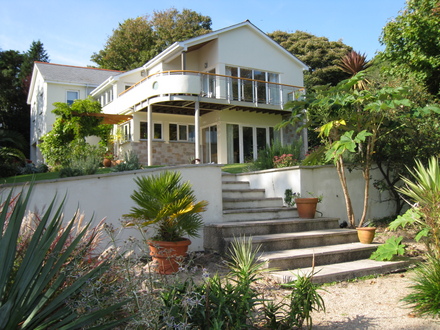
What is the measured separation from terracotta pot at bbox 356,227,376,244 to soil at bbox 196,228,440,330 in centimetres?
111

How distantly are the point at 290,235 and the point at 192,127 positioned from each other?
1557cm

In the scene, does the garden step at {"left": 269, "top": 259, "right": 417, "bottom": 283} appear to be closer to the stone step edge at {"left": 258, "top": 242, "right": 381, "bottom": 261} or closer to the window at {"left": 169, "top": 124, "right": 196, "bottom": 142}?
the stone step edge at {"left": 258, "top": 242, "right": 381, "bottom": 261}

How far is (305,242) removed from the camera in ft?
22.5

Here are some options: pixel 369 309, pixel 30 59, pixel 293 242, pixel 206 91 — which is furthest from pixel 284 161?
pixel 30 59

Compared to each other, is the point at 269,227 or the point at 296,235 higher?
the point at 269,227

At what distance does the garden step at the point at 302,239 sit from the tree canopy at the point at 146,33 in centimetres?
2976

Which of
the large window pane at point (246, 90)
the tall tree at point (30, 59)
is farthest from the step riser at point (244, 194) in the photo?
the tall tree at point (30, 59)

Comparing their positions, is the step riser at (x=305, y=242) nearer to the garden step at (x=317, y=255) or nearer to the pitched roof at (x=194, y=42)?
the garden step at (x=317, y=255)

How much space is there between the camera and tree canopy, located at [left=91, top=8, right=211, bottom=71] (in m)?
34.1

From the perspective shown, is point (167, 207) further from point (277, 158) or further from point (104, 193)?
point (277, 158)

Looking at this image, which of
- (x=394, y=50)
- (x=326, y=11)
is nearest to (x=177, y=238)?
(x=326, y=11)

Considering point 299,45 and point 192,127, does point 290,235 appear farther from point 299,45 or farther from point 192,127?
point 299,45

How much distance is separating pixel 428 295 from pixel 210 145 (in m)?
16.3

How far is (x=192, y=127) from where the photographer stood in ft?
71.6
